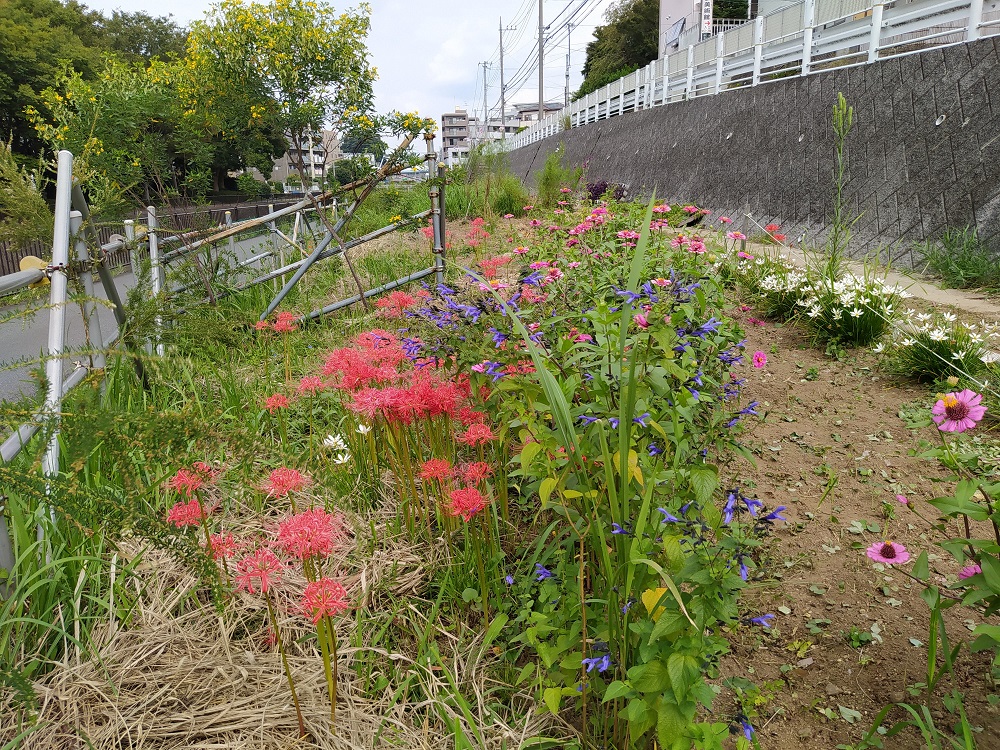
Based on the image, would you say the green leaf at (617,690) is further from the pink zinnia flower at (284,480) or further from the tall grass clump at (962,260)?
the tall grass clump at (962,260)

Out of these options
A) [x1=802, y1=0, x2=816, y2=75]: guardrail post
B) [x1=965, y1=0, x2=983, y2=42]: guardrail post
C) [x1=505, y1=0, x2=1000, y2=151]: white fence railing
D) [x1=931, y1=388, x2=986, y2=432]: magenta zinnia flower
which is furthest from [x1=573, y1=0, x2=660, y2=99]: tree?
[x1=931, y1=388, x2=986, y2=432]: magenta zinnia flower

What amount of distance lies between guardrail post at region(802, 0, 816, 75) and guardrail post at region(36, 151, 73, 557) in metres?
9.15

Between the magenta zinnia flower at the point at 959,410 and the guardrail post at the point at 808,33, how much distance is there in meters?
8.94

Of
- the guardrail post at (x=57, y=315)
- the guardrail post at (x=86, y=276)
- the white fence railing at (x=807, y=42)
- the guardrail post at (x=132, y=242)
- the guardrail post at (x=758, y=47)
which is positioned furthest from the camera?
the guardrail post at (x=758, y=47)

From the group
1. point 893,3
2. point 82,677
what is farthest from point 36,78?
point 82,677

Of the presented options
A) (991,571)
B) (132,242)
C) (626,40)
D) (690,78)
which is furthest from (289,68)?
(626,40)

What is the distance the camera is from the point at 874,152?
6.41m

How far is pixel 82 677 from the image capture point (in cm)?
147

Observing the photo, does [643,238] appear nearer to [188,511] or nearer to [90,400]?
[188,511]

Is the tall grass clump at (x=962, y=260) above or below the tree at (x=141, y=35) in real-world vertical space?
below

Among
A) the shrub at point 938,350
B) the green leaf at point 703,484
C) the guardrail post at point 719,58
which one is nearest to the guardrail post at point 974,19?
the shrub at point 938,350

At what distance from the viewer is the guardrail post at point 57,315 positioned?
1718mm

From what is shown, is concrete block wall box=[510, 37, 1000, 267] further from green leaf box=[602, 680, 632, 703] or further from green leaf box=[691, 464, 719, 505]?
green leaf box=[602, 680, 632, 703]

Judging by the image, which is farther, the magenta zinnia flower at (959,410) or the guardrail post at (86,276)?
the guardrail post at (86,276)
